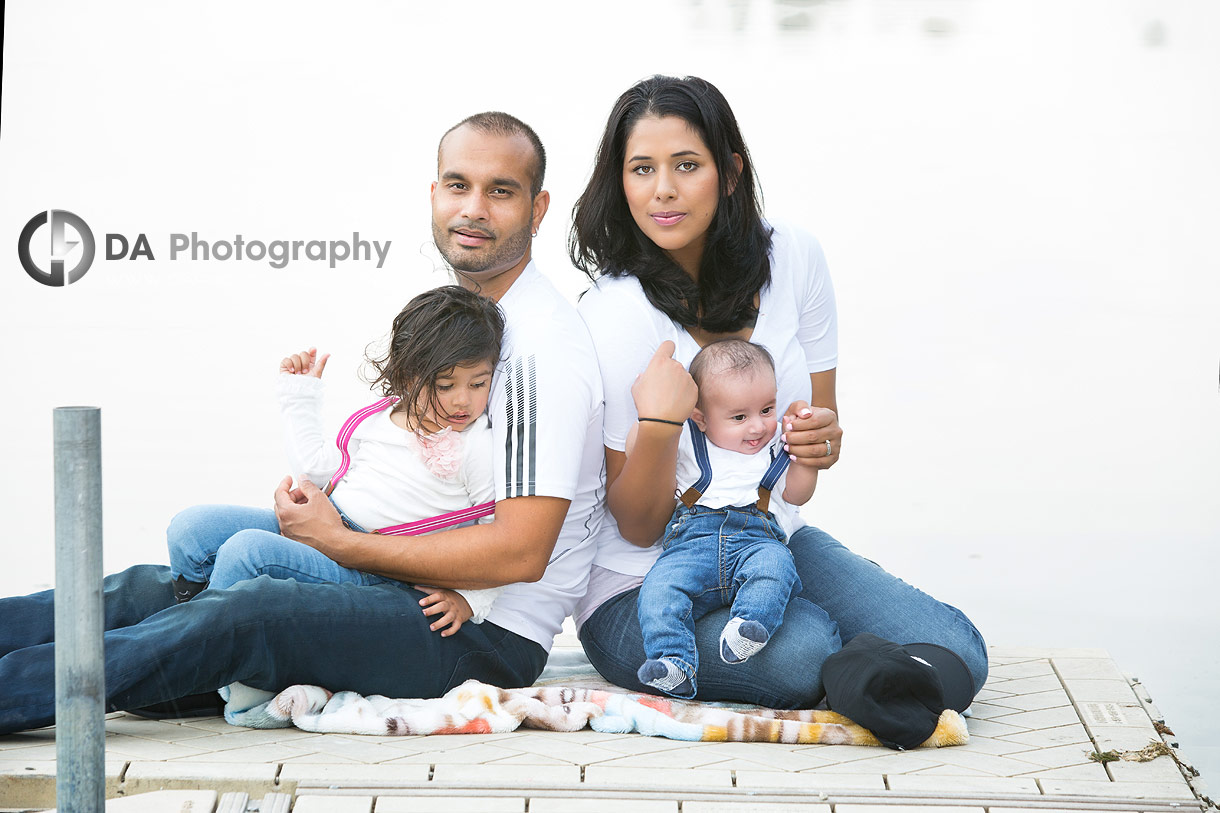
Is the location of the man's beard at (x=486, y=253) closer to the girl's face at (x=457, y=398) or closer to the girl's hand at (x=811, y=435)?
the girl's face at (x=457, y=398)

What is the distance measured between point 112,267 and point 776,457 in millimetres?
2630

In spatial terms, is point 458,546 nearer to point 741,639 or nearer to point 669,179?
point 741,639

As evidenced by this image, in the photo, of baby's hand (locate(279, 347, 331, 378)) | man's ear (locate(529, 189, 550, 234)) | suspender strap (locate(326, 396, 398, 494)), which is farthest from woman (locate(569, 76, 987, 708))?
baby's hand (locate(279, 347, 331, 378))

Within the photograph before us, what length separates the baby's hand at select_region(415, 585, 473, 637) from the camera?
236 centimetres

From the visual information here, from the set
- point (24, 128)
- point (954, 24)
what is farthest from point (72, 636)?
point (954, 24)

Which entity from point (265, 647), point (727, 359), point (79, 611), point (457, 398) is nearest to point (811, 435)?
point (727, 359)

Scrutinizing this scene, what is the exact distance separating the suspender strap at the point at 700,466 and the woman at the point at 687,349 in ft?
0.16

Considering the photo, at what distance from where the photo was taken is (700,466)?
2.62 m

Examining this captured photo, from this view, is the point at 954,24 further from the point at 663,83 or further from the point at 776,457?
the point at 776,457

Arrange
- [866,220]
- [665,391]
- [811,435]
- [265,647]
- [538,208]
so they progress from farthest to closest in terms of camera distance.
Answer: [866,220] < [538,208] < [811,435] < [665,391] < [265,647]

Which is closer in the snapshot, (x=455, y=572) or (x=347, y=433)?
(x=455, y=572)

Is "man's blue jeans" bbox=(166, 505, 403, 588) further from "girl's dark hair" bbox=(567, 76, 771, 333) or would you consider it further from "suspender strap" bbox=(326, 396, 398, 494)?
"girl's dark hair" bbox=(567, 76, 771, 333)

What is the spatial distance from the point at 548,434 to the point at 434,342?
268 mm

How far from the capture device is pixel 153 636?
2158 mm
